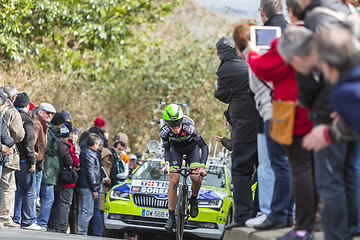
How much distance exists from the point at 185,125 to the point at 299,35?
773cm

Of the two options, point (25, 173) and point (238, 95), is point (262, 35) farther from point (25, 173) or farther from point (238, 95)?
point (25, 173)

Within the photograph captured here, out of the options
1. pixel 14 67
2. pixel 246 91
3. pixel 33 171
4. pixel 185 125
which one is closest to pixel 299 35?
pixel 246 91

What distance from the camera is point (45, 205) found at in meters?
13.8

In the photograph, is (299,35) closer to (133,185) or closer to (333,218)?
(333,218)

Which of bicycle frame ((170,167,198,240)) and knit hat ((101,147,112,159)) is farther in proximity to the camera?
knit hat ((101,147,112,159))

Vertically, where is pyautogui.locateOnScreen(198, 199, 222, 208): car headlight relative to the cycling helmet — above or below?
below

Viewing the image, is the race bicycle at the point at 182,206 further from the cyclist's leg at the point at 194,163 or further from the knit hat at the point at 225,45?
the knit hat at the point at 225,45

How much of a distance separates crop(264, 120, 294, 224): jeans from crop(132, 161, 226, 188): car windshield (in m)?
8.27

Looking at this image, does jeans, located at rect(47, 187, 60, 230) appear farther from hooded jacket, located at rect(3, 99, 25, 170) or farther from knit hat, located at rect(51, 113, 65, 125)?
hooded jacket, located at rect(3, 99, 25, 170)

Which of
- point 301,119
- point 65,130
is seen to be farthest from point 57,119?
point 301,119

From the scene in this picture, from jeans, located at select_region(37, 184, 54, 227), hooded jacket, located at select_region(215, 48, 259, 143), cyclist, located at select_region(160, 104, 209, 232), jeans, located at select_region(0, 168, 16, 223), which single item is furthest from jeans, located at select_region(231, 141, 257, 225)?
jeans, located at select_region(37, 184, 54, 227)

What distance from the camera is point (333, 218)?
201 inches

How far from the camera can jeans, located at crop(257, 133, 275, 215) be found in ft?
23.4

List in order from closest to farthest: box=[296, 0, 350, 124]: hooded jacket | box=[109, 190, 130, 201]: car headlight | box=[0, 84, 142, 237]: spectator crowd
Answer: box=[296, 0, 350, 124]: hooded jacket, box=[0, 84, 142, 237]: spectator crowd, box=[109, 190, 130, 201]: car headlight
